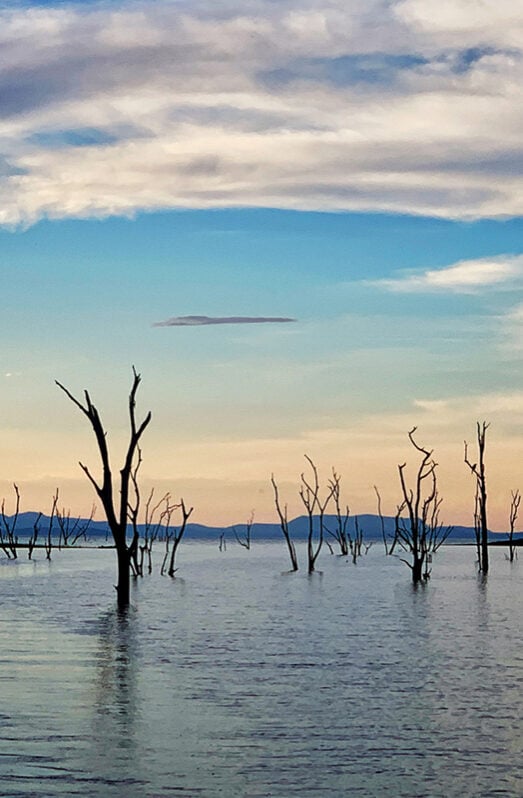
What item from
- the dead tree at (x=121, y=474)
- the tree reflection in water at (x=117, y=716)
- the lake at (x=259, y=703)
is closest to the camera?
the tree reflection in water at (x=117, y=716)

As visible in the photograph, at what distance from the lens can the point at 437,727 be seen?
13.0 meters

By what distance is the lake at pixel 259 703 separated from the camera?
1033 cm

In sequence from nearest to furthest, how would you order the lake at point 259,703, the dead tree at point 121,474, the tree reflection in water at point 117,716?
the tree reflection in water at point 117,716, the lake at point 259,703, the dead tree at point 121,474

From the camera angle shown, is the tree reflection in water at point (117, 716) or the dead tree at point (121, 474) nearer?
the tree reflection in water at point (117, 716)

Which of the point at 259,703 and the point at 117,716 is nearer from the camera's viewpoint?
the point at 117,716

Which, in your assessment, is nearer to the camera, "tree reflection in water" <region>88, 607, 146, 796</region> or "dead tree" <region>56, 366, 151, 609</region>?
"tree reflection in water" <region>88, 607, 146, 796</region>

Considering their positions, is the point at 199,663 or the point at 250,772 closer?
the point at 250,772

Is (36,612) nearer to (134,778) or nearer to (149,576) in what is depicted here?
(134,778)

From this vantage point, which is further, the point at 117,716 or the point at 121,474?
the point at 121,474

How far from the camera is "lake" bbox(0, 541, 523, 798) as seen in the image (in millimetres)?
10328

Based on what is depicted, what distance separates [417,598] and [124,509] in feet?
43.0

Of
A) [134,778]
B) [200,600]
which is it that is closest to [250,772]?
[134,778]

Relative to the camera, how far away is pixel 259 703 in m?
14.5

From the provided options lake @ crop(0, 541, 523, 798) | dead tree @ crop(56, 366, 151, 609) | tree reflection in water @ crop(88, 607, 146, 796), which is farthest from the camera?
dead tree @ crop(56, 366, 151, 609)
